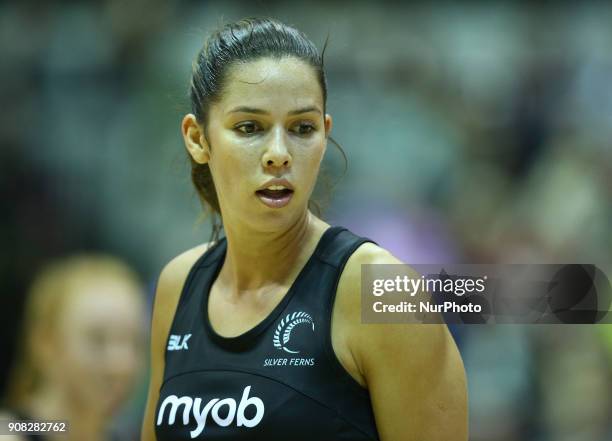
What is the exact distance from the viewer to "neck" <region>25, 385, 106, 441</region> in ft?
8.81

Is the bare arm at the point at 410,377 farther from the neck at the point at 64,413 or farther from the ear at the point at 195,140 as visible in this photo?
the neck at the point at 64,413

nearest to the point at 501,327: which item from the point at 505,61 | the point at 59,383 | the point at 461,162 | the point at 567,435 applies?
the point at 567,435

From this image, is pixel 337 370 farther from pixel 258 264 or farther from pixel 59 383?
pixel 59 383

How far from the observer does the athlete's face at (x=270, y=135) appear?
2004 millimetres

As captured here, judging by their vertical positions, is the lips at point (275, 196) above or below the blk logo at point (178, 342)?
above

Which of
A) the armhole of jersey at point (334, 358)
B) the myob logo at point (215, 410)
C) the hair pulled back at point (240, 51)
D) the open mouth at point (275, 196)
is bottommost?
the myob logo at point (215, 410)

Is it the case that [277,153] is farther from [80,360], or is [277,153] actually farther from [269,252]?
[80,360]

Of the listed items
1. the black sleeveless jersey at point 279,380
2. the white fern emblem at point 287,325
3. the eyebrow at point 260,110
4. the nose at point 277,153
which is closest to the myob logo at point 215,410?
the black sleeveless jersey at point 279,380

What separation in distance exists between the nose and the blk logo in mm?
489

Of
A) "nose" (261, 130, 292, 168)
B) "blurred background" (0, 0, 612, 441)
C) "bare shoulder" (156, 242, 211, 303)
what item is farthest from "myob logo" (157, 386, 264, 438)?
"blurred background" (0, 0, 612, 441)

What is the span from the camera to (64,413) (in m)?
2.72

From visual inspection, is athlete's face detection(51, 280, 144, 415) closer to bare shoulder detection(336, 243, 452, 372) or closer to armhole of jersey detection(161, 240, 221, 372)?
armhole of jersey detection(161, 240, 221, 372)

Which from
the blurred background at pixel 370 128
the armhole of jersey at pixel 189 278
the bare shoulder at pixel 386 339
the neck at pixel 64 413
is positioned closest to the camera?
the bare shoulder at pixel 386 339

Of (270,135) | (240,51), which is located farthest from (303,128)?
(240,51)
